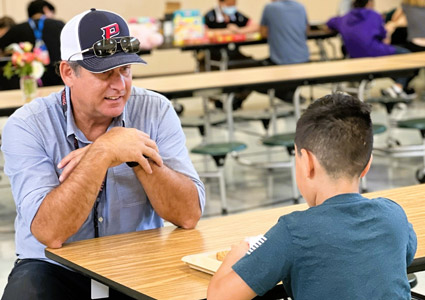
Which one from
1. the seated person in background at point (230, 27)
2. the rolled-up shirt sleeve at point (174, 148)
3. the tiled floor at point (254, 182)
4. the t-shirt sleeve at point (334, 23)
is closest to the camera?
the rolled-up shirt sleeve at point (174, 148)

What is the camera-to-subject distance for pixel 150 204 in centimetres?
249

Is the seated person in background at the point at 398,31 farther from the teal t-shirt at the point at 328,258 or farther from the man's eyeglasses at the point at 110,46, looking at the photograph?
the teal t-shirt at the point at 328,258

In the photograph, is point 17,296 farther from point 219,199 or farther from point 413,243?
point 219,199

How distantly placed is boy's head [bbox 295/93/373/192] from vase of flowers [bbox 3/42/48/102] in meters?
3.73

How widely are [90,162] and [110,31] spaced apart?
0.39 metres

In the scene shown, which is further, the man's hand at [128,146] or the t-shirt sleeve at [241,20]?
the t-shirt sleeve at [241,20]

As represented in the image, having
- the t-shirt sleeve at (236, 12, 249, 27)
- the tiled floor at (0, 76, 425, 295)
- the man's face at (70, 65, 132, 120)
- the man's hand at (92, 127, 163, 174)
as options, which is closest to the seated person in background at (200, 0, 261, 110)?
the t-shirt sleeve at (236, 12, 249, 27)

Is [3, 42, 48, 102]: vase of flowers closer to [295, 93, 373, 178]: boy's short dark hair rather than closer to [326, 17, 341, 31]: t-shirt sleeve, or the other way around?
[295, 93, 373, 178]: boy's short dark hair

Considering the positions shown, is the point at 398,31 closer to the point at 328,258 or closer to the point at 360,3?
the point at 360,3

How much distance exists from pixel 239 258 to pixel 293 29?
6.82 meters

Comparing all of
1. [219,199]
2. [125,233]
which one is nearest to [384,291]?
[125,233]

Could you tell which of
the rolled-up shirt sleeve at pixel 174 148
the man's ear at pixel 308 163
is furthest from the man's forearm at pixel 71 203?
the man's ear at pixel 308 163

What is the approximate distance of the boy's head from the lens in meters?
1.67

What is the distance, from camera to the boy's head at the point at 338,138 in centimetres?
167
